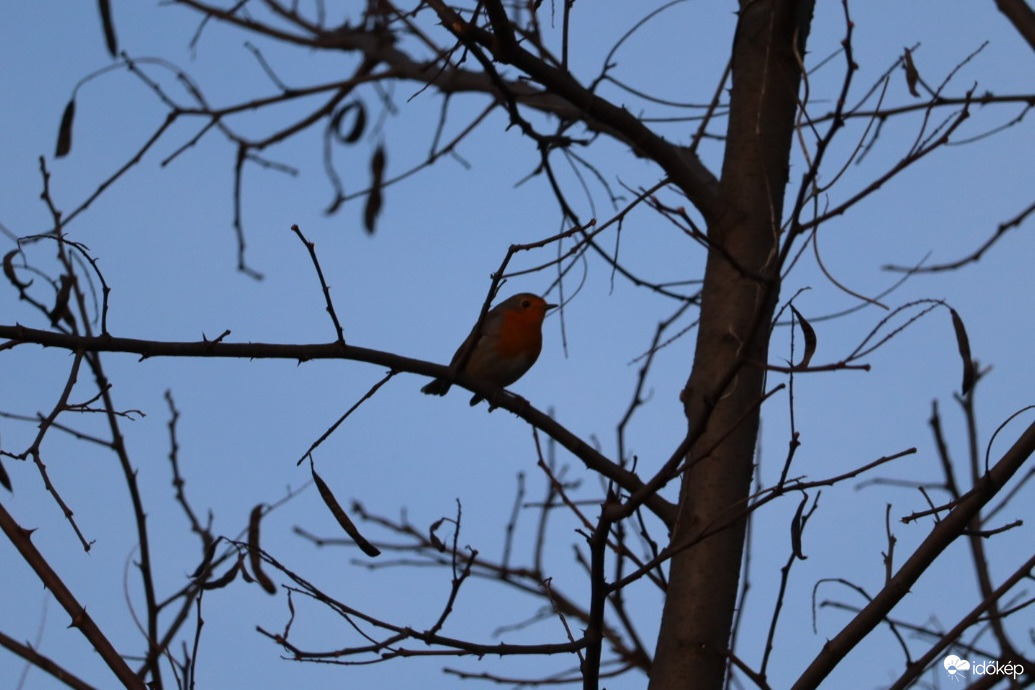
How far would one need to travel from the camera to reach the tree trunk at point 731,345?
315 cm

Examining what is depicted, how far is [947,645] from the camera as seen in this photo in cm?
239

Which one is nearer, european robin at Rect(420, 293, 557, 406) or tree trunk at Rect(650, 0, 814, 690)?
tree trunk at Rect(650, 0, 814, 690)

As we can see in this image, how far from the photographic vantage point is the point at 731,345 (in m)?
3.50

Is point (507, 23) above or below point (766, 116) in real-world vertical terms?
below

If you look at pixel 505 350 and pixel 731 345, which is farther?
pixel 505 350

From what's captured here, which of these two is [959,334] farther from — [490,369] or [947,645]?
[490,369]

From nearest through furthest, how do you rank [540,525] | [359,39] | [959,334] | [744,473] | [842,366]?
[842,366] < [959,334] < [744,473] < [540,525] < [359,39]

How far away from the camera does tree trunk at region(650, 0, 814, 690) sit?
124 inches

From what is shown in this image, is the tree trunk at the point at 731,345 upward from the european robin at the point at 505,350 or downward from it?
downward

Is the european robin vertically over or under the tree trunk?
over

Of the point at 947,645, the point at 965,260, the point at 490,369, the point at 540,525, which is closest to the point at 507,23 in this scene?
the point at 965,260

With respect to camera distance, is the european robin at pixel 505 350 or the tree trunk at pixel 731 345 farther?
the european robin at pixel 505 350

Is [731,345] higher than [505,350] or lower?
lower

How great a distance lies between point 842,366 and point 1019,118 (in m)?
2.05
